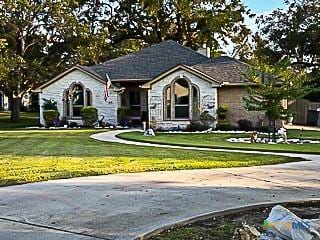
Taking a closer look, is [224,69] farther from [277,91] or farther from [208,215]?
[208,215]

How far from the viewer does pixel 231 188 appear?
28.6ft

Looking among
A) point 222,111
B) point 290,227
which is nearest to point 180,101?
point 222,111

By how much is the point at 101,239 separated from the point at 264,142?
14236 mm

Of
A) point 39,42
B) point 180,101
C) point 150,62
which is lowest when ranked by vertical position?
point 180,101

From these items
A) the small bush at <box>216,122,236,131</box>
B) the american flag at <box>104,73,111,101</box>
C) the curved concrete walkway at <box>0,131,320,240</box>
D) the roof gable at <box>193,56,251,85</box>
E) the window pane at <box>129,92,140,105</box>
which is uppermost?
the roof gable at <box>193,56,251,85</box>

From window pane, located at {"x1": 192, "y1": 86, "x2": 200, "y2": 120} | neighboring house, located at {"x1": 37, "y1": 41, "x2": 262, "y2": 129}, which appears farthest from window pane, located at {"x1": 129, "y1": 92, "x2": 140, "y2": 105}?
window pane, located at {"x1": 192, "y1": 86, "x2": 200, "y2": 120}

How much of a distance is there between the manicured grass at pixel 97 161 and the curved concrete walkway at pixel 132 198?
0.70m

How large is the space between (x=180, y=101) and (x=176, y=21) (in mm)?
18928

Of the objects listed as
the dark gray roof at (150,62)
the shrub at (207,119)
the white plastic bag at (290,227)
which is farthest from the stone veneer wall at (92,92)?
the white plastic bag at (290,227)

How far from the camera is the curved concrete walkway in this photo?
5957 mm

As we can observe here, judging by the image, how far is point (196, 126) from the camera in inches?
1070

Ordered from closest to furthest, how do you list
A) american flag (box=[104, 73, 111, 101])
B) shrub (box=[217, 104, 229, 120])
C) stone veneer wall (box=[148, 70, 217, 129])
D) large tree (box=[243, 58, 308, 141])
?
large tree (box=[243, 58, 308, 141]), stone veneer wall (box=[148, 70, 217, 129]), shrub (box=[217, 104, 229, 120]), american flag (box=[104, 73, 111, 101])

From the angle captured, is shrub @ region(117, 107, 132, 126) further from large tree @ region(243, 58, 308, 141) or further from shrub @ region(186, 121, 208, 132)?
large tree @ region(243, 58, 308, 141)

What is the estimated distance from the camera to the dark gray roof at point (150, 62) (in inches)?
1219
